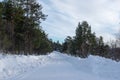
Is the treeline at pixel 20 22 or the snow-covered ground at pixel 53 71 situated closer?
the snow-covered ground at pixel 53 71

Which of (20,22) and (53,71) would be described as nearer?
(53,71)

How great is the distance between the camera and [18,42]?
69.1 metres

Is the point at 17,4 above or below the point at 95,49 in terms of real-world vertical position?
above


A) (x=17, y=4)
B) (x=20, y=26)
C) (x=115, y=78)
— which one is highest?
(x=17, y=4)

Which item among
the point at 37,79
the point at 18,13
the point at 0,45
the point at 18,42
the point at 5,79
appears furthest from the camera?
the point at 18,42

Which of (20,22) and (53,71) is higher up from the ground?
(20,22)

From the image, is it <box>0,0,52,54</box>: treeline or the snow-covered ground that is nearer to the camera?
the snow-covered ground

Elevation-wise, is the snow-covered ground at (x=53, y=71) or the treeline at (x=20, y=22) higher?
the treeline at (x=20, y=22)

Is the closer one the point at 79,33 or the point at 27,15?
the point at 27,15

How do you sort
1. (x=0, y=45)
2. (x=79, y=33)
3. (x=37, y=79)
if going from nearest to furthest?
1. (x=37, y=79)
2. (x=0, y=45)
3. (x=79, y=33)

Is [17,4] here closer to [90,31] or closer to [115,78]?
[90,31]

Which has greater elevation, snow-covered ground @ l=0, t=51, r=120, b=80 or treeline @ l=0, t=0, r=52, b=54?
treeline @ l=0, t=0, r=52, b=54

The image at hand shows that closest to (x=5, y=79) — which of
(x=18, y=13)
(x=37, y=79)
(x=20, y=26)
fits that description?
(x=37, y=79)

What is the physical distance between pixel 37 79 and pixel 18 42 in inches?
2187
